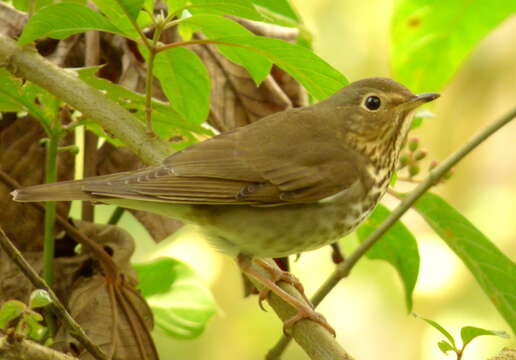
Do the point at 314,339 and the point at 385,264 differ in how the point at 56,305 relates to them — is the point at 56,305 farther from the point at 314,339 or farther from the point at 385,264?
the point at 385,264

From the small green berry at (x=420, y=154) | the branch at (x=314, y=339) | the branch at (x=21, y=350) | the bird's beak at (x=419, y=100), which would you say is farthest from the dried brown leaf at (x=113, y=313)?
the bird's beak at (x=419, y=100)

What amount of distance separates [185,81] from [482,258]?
109cm

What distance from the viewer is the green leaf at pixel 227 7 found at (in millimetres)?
2307

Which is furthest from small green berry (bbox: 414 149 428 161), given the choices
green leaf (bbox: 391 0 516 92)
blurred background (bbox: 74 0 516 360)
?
blurred background (bbox: 74 0 516 360)

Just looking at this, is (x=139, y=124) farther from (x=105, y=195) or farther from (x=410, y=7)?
(x=410, y=7)

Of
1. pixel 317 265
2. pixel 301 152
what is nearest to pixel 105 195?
pixel 301 152

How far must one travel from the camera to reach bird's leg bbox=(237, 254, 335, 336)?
2.47 metres

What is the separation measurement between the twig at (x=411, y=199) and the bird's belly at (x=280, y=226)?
30cm

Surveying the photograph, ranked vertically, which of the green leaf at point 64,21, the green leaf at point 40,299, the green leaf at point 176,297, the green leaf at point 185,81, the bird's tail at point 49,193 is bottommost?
the green leaf at point 176,297

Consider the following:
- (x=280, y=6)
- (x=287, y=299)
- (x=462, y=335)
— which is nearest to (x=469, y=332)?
(x=462, y=335)

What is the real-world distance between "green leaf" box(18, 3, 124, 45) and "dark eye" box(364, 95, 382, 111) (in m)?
1.27

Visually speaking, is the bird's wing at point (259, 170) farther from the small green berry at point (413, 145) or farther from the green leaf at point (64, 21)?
the green leaf at point (64, 21)

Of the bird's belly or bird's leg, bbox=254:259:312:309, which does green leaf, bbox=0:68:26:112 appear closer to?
the bird's belly

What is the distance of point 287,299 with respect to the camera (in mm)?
2689
